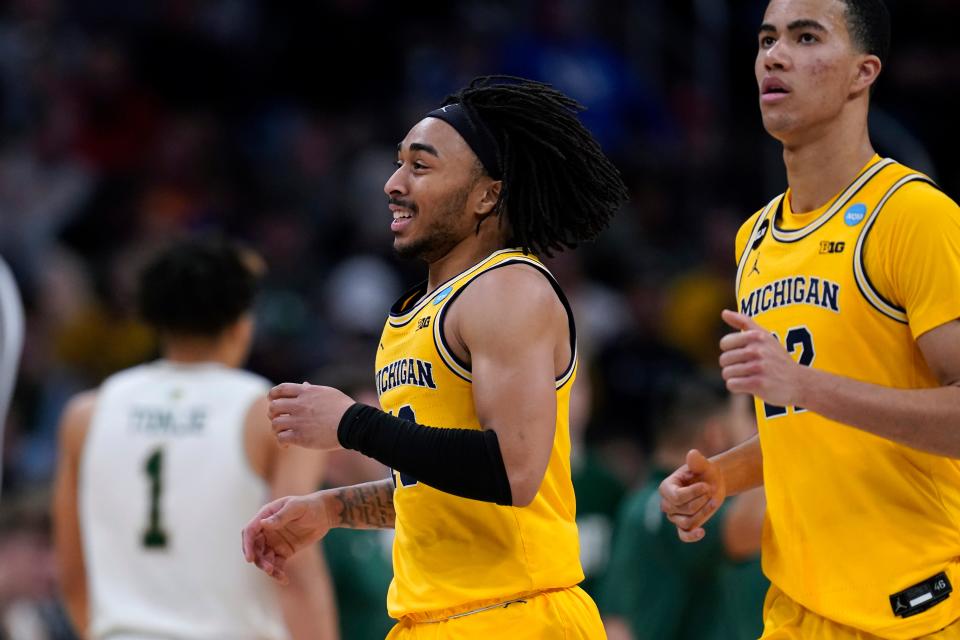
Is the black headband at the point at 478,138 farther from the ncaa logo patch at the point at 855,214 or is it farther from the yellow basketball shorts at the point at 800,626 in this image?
the yellow basketball shorts at the point at 800,626

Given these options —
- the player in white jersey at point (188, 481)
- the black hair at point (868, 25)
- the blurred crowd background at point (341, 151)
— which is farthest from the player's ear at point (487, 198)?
the blurred crowd background at point (341, 151)

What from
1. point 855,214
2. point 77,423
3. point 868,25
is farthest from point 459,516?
point 77,423

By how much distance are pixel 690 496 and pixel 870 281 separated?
0.86 metres

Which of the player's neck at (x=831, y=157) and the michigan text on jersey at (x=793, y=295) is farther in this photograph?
the player's neck at (x=831, y=157)

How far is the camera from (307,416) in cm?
425

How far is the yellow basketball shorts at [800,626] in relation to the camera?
437 centimetres

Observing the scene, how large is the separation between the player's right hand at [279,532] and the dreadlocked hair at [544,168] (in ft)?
3.46

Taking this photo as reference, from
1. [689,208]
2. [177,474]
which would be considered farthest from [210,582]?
[689,208]

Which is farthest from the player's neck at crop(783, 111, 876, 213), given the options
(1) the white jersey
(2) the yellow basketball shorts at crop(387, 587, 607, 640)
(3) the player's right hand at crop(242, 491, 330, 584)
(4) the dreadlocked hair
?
Answer: (1) the white jersey

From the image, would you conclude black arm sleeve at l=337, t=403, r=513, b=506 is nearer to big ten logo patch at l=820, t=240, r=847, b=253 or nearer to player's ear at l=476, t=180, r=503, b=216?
player's ear at l=476, t=180, r=503, b=216

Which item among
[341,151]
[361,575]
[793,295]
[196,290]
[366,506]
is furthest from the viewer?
[341,151]

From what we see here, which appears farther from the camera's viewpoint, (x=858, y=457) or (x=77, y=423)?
(x=77, y=423)

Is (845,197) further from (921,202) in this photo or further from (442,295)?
(442,295)

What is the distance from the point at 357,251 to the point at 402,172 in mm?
8912
